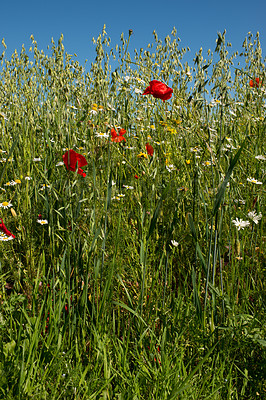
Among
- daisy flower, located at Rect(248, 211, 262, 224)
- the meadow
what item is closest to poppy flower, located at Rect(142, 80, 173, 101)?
the meadow

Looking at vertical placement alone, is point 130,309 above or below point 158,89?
below

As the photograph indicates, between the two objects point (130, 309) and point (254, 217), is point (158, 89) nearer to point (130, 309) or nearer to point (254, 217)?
point (254, 217)

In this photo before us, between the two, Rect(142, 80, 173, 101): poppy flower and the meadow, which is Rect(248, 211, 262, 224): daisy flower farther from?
Rect(142, 80, 173, 101): poppy flower

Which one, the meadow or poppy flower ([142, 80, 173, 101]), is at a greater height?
poppy flower ([142, 80, 173, 101])

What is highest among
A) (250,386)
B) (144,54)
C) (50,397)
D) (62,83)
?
(144,54)

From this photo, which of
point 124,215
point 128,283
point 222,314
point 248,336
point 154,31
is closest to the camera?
point 248,336

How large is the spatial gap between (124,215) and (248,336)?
0.88 meters

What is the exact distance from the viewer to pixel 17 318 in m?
1.28

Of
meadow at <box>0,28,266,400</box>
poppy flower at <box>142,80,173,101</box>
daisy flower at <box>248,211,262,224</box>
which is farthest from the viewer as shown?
poppy flower at <box>142,80,173,101</box>

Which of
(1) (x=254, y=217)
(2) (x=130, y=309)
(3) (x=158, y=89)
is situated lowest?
(2) (x=130, y=309)

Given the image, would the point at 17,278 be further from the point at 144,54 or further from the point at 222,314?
the point at 144,54

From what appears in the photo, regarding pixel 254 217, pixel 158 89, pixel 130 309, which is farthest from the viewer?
pixel 158 89

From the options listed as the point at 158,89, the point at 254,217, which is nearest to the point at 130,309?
the point at 254,217

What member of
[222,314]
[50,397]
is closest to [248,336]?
[222,314]
